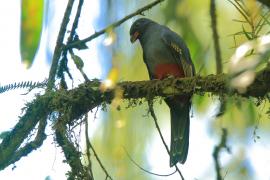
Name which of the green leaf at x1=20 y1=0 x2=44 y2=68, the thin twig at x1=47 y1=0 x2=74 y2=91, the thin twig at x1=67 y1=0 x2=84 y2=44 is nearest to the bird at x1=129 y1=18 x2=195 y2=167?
the thin twig at x1=67 y1=0 x2=84 y2=44

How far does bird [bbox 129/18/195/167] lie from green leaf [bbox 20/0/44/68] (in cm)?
212

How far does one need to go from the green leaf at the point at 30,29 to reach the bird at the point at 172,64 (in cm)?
212

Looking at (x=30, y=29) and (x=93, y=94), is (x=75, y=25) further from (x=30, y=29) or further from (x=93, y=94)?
(x=30, y=29)

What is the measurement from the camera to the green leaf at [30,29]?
87 centimetres

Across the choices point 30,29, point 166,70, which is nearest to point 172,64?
point 166,70

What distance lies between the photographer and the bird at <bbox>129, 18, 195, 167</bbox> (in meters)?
3.32

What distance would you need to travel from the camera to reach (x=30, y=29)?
885 millimetres

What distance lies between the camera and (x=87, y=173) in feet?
7.11

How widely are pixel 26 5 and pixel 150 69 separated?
2999 millimetres

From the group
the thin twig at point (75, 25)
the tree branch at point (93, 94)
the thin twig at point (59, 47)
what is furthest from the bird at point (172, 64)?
the thin twig at point (59, 47)

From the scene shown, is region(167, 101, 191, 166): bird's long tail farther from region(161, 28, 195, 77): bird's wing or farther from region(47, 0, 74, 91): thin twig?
region(47, 0, 74, 91): thin twig

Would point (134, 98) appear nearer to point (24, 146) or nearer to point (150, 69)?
point (24, 146)

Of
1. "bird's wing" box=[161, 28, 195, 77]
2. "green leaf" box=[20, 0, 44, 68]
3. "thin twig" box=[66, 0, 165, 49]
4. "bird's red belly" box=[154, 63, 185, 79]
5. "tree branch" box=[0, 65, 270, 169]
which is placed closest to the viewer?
"green leaf" box=[20, 0, 44, 68]

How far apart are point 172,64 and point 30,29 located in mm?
3073
